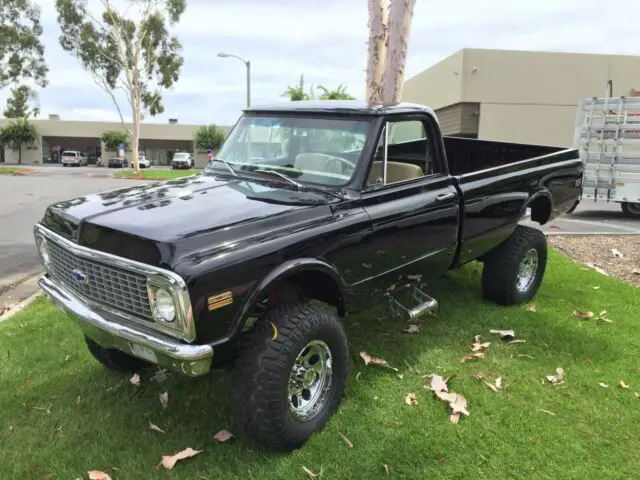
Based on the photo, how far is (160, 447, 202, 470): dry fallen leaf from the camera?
9.82ft

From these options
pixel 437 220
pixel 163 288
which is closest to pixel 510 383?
pixel 437 220

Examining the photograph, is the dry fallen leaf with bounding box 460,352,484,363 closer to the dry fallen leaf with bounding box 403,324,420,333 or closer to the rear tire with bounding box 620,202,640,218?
the dry fallen leaf with bounding box 403,324,420,333

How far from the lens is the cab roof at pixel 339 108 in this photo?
3891 mm

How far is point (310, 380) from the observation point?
3.26m

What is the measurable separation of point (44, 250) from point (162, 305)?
1488mm

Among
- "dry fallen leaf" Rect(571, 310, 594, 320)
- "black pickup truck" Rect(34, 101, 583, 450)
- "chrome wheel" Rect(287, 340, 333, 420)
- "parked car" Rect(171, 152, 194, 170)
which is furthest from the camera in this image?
"parked car" Rect(171, 152, 194, 170)

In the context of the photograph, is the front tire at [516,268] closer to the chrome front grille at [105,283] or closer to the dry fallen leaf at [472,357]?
the dry fallen leaf at [472,357]

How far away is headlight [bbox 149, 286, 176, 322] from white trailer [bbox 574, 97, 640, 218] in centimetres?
1142

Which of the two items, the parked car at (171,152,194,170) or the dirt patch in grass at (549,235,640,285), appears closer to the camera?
the dirt patch in grass at (549,235,640,285)

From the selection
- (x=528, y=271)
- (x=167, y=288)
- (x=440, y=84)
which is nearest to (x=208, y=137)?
(x=440, y=84)

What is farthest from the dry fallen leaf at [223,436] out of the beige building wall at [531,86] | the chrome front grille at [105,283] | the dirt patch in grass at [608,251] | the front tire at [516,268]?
the beige building wall at [531,86]

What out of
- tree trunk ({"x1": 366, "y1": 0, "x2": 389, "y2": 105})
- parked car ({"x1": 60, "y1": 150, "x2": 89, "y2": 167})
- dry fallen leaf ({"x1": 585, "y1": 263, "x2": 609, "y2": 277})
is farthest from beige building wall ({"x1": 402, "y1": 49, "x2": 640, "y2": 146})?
parked car ({"x1": 60, "y1": 150, "x2": 89, "y2": 167})

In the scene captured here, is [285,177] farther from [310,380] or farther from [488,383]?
[488,383]

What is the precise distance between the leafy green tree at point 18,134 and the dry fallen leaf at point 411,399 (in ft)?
205
